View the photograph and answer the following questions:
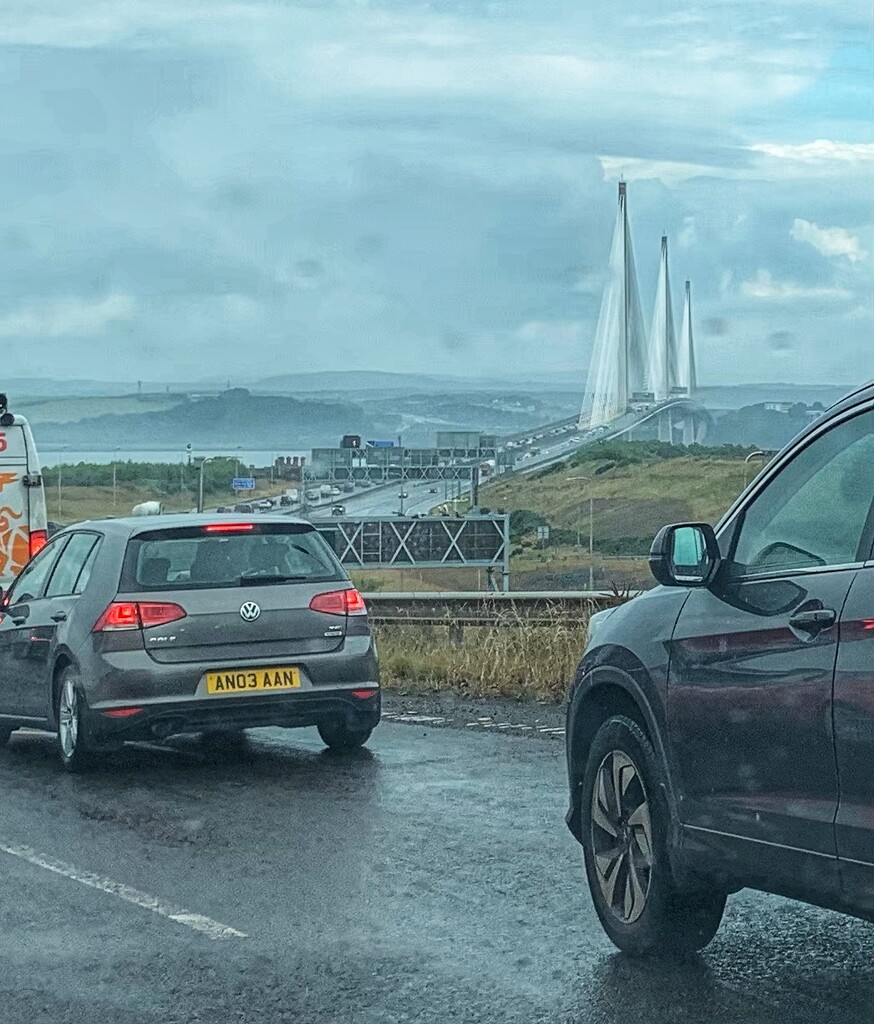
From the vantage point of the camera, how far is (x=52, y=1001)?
6074 millimetres

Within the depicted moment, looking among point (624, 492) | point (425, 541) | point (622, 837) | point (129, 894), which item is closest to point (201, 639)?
point (129, 894)

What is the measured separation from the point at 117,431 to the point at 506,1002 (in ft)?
145

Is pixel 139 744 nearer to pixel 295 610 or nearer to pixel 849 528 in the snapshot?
pixel 295 610

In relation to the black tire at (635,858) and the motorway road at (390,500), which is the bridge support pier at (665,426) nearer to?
the motorway road at (390,500)

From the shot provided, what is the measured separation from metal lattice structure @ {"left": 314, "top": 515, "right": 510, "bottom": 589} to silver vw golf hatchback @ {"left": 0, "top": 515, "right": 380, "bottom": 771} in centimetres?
3203

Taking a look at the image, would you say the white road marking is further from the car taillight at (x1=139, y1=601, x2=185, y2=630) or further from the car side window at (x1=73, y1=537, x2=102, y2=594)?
the car side window at (x1=73, y1=537, x2=102, y2=594)

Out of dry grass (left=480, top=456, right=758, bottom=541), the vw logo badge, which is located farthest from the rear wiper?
dry grass (left=480, top=456, right=758, bottom=541)

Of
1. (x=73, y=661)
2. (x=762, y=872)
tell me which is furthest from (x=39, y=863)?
(x=762, y=872)

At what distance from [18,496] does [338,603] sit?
29.6 feet

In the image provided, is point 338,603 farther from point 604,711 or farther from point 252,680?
point 604,711

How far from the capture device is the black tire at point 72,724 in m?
11.2

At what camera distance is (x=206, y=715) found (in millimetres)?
11078

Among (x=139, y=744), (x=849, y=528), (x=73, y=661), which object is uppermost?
(x=849, y=528)

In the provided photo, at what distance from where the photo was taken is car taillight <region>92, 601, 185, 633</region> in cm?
1114
